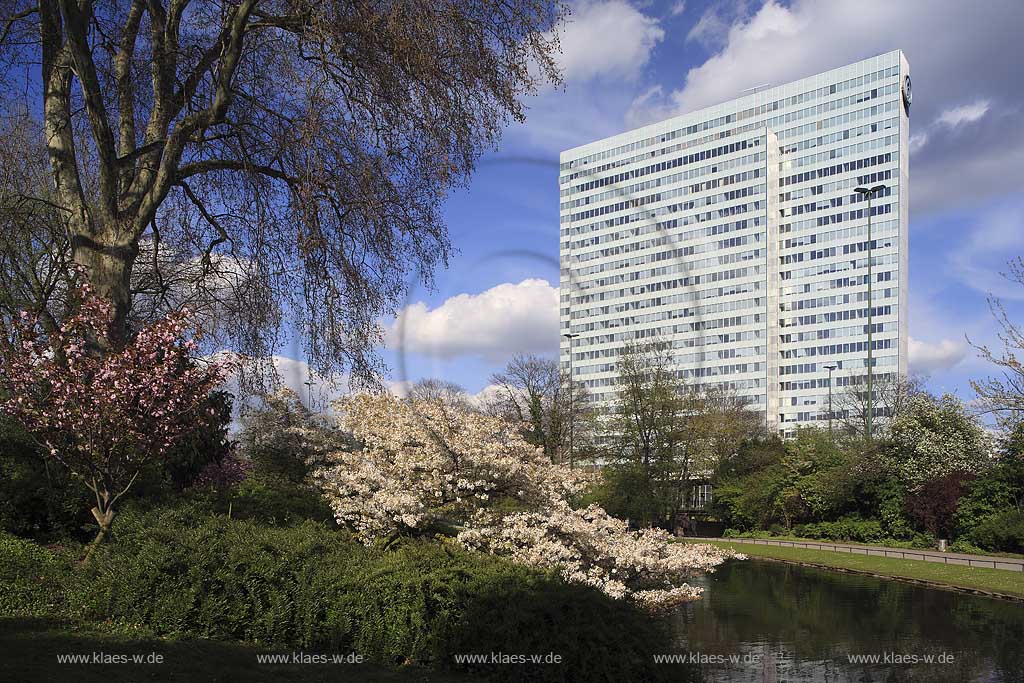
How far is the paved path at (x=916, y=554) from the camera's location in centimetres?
2642

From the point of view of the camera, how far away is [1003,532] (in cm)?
2942

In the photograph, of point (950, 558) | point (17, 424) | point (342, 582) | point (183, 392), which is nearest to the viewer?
point (342, 582)

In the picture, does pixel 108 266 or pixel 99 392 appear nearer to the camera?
pixel 99 392

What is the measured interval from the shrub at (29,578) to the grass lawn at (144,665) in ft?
1.42

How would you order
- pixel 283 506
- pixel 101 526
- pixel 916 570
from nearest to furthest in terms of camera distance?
pixel 101 526 → pixel 283 506 → pixel 916 570

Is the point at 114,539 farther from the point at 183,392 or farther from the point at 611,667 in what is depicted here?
the point at 611,667

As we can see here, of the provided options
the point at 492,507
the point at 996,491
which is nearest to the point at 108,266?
the point at 492,507

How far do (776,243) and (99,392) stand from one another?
101m

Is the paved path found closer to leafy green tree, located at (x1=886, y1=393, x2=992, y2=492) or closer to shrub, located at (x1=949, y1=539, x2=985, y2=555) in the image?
shrub, located at (x1=949, y1=539, x2=985, y2=555)

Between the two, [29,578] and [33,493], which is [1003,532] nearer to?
[33,493]

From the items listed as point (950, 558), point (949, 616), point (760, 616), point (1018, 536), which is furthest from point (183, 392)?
point (1018, 536)

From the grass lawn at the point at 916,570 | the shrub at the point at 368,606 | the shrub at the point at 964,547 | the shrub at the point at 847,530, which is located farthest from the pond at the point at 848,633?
the shrub at the point at 847,530

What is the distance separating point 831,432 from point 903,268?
183 feet

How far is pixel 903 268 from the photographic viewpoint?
3738 inches
